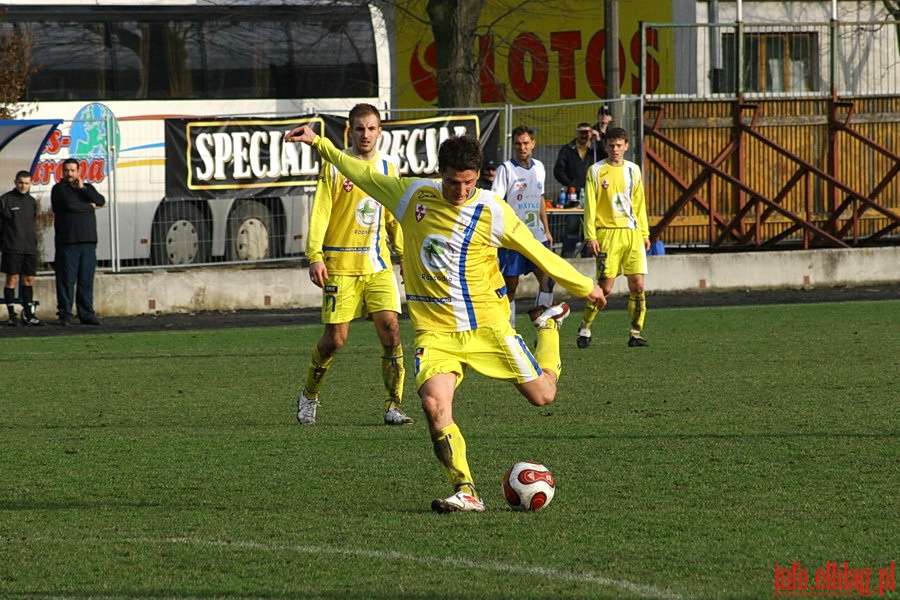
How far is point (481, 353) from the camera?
727cm

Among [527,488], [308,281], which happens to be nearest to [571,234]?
[308,281]

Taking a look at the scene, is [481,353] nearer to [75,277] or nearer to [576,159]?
[75,277]

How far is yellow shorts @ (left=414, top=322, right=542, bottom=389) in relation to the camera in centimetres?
725

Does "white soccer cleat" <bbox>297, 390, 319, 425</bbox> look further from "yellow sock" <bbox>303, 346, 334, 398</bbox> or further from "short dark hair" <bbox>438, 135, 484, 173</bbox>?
"short dark hair" <bbox>438, 135, 484, 173</bbox>

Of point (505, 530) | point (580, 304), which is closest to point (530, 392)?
point (505, 530)

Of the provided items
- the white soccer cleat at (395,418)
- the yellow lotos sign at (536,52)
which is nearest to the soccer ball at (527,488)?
the white soccer cleat at (395,418)

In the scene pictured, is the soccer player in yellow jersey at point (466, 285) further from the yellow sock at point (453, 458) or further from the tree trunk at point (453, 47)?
the tree trunk at point (453, 47)

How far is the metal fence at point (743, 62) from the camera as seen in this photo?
23.8 m

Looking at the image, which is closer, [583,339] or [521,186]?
[583,339]

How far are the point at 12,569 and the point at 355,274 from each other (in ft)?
14.7

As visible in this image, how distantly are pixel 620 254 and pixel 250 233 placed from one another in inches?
321

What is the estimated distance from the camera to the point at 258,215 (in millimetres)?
21438

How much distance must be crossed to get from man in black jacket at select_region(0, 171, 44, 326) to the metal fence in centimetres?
938

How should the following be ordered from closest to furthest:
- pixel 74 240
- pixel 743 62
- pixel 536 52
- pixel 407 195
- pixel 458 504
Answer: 1. pixel 458 504
2. pixel 407 195
3. pixel 74 240
4. pixel 743 62
5. pixel 536 52
